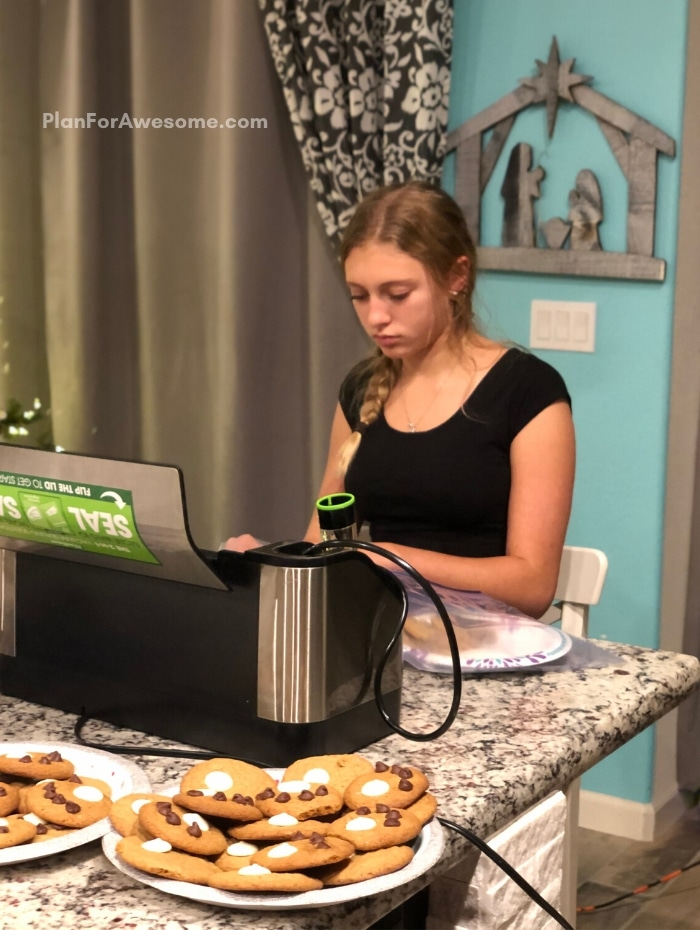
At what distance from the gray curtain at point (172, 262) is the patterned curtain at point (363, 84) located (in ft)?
0.40

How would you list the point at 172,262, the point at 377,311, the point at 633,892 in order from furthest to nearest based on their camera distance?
the point at 172,262 → the point at 633,892 → the point at 377,311

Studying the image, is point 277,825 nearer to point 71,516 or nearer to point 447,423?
point 71,516

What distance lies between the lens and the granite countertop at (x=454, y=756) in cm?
80

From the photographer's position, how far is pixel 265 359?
9.68ft

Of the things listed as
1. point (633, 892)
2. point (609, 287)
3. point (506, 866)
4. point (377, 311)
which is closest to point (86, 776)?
point (506, 866)

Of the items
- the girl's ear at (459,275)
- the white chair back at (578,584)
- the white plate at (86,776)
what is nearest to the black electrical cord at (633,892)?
the white chair back at (578,584)

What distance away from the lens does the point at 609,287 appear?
2.57 meters

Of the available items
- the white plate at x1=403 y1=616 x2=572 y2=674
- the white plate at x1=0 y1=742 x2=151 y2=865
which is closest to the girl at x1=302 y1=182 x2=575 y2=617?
the white plate at x1=403 y1=616 x2=572 y2=674

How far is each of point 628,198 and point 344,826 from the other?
1.96 meters

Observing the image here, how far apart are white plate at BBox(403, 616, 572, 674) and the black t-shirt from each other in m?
0.52

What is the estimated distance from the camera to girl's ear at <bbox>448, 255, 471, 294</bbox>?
1.83 m

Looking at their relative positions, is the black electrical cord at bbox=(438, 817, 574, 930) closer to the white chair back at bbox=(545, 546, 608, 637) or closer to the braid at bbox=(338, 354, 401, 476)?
the white chair back at bbox=(545, 546, 608, 637)

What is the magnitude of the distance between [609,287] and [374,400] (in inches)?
34.1

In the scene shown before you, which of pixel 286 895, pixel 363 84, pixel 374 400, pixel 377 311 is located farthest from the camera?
pixel 363 84
